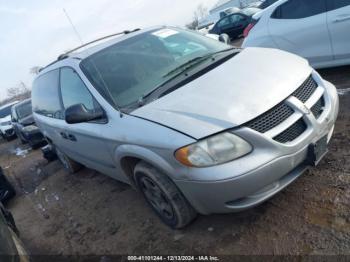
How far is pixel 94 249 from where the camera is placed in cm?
340

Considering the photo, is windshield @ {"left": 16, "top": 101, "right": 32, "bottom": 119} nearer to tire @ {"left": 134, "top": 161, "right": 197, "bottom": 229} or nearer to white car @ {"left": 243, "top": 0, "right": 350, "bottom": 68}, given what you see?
white car @ {"left": 243, "top": 0, "right": 350, "bottom": 68}

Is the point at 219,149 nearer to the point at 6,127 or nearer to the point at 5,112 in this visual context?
the point at 6,127

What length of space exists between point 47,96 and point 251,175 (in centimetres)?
371

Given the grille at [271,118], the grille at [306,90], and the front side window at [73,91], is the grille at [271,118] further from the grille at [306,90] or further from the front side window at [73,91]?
the front side window at [73,91]

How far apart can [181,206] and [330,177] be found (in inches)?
56.9

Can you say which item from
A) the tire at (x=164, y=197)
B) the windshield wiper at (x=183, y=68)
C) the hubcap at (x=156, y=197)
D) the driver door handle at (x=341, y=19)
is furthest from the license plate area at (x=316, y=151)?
the driver door handle at (x=341, y=19)

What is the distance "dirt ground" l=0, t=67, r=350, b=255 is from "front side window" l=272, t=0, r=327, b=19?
1.16 m

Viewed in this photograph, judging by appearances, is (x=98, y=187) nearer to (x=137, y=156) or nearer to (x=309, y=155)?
(x=137, y=156)

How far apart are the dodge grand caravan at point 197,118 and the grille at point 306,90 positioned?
1cm

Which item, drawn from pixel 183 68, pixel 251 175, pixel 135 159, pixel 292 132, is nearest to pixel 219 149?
pixel 251 175

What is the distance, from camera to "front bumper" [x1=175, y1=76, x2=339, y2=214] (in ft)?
7.72

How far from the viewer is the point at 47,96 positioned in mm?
4973

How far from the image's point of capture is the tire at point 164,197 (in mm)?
2767

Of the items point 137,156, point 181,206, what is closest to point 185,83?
point 137,156
